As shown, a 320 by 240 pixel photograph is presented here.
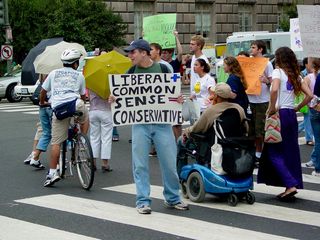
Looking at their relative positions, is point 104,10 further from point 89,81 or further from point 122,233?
point 122,233

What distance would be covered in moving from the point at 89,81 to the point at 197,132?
258 centimetres

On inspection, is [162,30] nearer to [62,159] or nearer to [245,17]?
[62,159]

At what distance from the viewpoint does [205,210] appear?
7547mm

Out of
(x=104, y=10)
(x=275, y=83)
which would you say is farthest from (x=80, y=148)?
(x=104, y=10)

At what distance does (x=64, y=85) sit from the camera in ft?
29.6

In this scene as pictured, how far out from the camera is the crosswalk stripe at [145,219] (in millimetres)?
6508

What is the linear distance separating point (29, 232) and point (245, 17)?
116 feet

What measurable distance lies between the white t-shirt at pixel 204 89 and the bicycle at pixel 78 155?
2.19 metres

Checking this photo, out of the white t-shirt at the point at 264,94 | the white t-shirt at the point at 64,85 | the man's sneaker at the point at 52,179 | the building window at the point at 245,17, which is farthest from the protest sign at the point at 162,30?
the building window at the point at 245,17

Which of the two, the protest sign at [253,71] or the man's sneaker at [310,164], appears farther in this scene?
the man's sneaker at [310,164]

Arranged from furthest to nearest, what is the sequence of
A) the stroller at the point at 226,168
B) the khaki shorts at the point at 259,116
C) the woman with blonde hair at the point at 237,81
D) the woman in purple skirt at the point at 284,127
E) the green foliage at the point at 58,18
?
the green foliage at the point at 58,18
the khaki shorts at the point at 259,116
the woman with blonde hair at the point at 237,81
the woman in purple skirt at the point at 284,127
the stroller at the point at 226,168

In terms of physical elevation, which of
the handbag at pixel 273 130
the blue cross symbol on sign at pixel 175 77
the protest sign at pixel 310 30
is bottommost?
the handbag at pixel 273 130

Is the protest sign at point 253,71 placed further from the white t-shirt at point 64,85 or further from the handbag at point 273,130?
the white t-shirt at point 64,85

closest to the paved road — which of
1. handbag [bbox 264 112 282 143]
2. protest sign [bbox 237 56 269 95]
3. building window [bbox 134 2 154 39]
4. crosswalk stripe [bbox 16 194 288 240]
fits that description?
crosswalk stripe [bbox 16 194 288 240]
